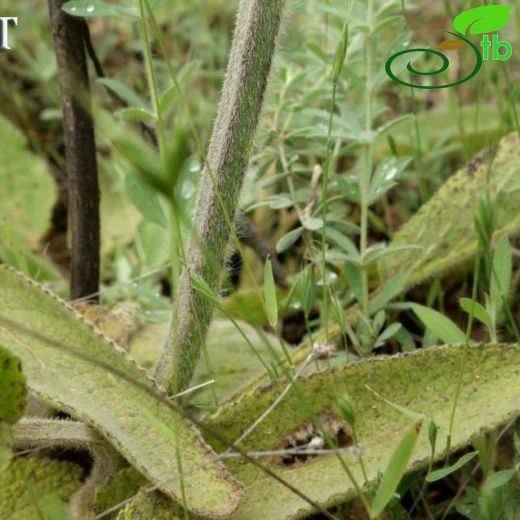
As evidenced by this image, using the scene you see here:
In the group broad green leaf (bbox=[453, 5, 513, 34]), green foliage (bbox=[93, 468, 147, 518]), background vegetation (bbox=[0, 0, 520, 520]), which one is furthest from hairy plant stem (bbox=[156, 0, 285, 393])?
broad green leaf (bbox=[453, 5, 513, 34])

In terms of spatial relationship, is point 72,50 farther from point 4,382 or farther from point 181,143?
point 181,143

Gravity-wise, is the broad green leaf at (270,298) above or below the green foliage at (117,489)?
above

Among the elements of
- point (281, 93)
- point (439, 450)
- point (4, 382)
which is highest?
point (281, 93)

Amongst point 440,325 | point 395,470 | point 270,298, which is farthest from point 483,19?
point 395,470

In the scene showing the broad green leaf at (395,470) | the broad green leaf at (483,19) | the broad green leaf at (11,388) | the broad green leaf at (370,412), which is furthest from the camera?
the broad green leaf at (483,19)

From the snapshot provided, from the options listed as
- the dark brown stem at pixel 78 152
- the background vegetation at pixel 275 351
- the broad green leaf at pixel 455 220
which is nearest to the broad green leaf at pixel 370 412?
the background vegetation at pixel 275 351

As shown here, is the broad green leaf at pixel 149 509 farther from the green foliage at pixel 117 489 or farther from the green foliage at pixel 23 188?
the green foliage at pixel 23 188

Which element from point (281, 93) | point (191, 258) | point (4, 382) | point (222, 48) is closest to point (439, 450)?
point (191, 258)
